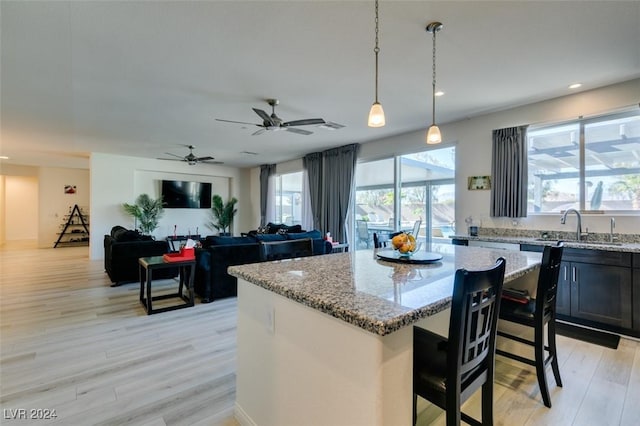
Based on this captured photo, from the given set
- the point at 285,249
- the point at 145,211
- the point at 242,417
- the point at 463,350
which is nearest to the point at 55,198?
the point at 145,211

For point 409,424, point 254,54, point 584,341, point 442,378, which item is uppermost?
point 254,54

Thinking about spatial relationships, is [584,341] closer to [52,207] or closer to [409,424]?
[409,424]

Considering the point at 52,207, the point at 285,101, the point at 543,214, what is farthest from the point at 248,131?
the point at 52,207

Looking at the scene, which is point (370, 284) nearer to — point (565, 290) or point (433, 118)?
point (433, 118)

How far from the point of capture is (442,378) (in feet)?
3.81

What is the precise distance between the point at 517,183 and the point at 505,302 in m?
2.56

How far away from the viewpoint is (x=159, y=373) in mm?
2270

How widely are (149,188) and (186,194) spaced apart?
100 cm

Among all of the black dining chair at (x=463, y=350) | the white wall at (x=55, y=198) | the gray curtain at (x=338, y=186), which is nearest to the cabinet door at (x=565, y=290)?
the black dining chair at (x=463, y=350)

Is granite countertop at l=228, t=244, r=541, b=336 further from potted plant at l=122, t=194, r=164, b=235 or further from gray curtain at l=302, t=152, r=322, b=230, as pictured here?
potted plant at l=122, t=194, r=164, b=235

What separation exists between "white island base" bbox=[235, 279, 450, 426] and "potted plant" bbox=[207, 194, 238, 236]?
8264mm

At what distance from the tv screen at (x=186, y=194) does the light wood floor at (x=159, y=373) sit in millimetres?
5167

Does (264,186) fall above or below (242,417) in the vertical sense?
above

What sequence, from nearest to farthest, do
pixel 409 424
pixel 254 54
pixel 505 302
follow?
pixel 409 424 < pixel 505 302 < pixel 254 54
